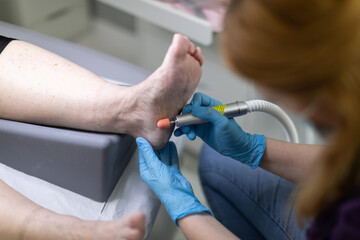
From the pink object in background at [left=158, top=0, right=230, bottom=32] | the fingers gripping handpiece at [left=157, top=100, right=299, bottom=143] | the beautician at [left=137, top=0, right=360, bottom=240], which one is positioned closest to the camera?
the beautician at [left=137, top=0, right=360, bottom=240]

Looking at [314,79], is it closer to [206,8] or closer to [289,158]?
[289,158]

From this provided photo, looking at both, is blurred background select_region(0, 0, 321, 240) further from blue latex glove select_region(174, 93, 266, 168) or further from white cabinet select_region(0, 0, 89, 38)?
blue latex glove select_region(174, 93, 266, 168)

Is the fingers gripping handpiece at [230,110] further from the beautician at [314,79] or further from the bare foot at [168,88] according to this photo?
the beautician at [314,79]

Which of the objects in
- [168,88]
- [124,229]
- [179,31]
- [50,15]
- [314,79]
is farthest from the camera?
[50,15]

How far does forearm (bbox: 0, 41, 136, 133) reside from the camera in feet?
2.85

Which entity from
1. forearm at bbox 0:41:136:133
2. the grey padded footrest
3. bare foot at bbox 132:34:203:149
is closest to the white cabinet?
forearm at bbox 0:41:136:133

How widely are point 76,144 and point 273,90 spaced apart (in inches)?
18.5

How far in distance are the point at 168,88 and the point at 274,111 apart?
315 mm

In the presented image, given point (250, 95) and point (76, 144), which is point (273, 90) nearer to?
point (76, 144)

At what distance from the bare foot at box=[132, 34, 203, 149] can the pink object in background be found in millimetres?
488

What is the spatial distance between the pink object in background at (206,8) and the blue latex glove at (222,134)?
1.44ft

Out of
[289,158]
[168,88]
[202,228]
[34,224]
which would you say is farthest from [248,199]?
[34,224]

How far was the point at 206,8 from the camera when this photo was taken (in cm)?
130

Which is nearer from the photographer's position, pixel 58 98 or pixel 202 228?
Answer: pixel 202 228
